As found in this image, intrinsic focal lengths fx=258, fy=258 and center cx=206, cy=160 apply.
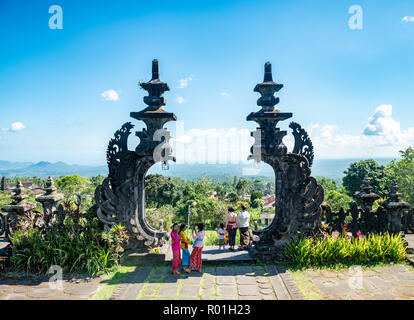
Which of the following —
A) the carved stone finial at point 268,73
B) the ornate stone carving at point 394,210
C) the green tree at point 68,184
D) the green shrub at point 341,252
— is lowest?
the green tree at point 68,184

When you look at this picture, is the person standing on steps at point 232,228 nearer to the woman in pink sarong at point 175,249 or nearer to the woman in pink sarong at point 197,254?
the woman in pink sarong at point 197,254

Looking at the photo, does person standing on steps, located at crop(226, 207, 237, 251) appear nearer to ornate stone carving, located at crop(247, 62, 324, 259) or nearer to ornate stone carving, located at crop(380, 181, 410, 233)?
ornate stone carving, located at crop(247, 62, 324, 259)

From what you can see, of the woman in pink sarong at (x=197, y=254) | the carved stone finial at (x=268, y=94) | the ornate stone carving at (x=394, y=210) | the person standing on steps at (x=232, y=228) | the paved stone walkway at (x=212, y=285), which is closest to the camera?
the paved stone walkway at (x=212, y=285)

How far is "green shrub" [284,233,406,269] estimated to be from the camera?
22.5 feet

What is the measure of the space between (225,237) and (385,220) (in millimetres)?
4815

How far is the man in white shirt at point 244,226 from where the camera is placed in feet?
25.0

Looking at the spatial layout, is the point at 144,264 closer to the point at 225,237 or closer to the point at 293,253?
the point at 225,237

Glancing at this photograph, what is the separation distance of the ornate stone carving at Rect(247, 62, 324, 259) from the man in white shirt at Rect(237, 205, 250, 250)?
0.42 metres

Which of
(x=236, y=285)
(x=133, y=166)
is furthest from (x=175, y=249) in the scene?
(x=133, y=166)

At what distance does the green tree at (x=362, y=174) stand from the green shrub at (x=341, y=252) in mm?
27275

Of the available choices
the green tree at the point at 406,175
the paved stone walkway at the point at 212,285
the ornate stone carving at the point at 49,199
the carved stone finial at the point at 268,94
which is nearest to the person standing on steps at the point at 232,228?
the paved stone walkway at the point at 212,285

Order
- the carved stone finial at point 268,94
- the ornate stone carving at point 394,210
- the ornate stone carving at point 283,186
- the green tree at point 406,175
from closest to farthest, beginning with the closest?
1. the ornate stone carving at point 283,186
2. the carved stone finial at point 268,94
3. the ornate stone carving at point 394,210
4. the green tree at point 406,175

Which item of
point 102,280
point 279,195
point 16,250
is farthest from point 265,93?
point 16,250

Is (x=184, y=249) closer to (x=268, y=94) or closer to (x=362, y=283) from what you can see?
(x=362, y=283)
